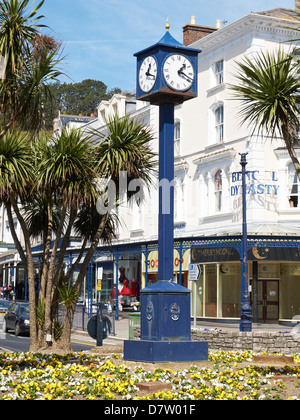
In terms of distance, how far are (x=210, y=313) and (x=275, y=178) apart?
25.3 ft

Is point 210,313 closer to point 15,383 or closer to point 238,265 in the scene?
point 238,265

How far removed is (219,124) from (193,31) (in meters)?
7.49

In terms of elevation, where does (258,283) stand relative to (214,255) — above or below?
below

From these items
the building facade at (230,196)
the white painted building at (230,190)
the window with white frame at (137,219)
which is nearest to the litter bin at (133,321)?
the building facade at (230,196)

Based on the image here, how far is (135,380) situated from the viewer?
11617mm

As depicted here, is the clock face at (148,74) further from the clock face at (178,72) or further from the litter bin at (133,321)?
the litter bin at (133,321)

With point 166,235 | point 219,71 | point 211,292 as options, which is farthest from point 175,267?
point 166,235

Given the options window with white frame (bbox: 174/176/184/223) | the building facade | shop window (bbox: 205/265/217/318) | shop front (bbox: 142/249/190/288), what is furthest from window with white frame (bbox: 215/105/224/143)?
shop window (bbox: 205/265/217/318)

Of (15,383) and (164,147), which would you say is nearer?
(15,383)

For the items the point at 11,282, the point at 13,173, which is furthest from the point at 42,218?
the point at 11,282

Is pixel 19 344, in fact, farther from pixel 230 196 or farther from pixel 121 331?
pixel 230 196

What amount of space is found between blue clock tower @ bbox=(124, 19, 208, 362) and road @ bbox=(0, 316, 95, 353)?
9.77 m

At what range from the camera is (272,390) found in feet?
37.5

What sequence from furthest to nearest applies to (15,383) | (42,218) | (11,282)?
(11,282)
(42,218)
(15,383)
